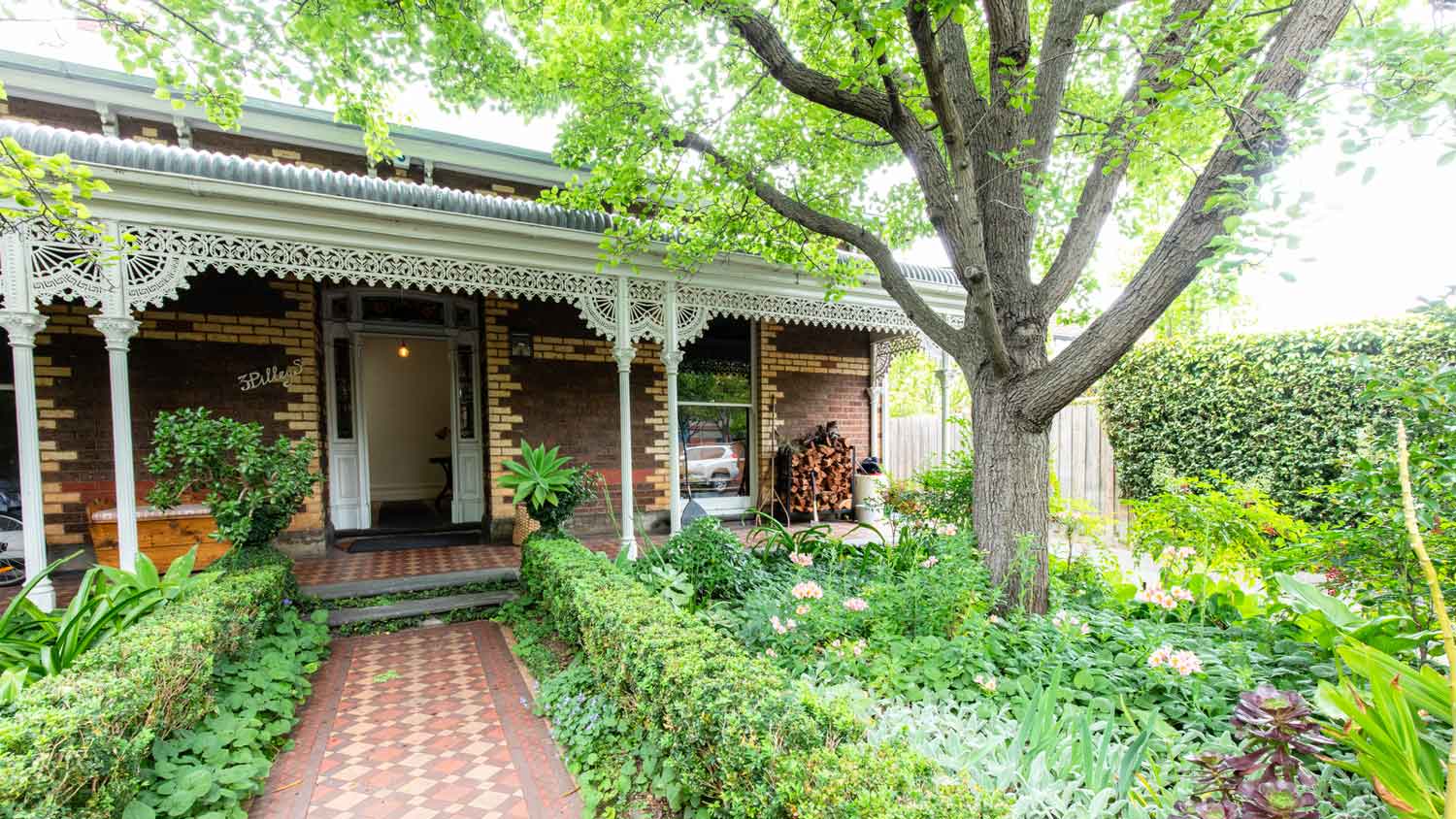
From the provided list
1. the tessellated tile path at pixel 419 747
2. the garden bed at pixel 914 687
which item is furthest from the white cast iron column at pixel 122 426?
the garden bed at pixel 914 687

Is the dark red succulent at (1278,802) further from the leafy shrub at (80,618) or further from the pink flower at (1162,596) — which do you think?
the leafy shrub at (80,618)

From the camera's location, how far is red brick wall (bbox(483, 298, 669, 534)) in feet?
20.6

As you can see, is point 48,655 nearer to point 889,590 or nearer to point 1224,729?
point 889,590

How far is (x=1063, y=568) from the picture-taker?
155 inches

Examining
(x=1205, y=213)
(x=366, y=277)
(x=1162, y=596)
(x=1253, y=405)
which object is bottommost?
(x=1162, y=596)

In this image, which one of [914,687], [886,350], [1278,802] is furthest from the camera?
[886,350]

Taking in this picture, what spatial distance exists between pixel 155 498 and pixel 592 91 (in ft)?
12.8

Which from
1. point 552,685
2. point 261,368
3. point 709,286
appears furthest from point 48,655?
point 709,286

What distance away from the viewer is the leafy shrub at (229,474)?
151 inches

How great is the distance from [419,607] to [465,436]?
106 inches

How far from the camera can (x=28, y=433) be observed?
11.9 feet

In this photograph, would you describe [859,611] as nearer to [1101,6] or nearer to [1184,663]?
[1184,663]

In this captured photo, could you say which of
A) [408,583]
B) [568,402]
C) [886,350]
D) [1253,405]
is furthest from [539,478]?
[1253,405]

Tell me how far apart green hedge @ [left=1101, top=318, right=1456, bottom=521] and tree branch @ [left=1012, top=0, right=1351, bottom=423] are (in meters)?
2.36
